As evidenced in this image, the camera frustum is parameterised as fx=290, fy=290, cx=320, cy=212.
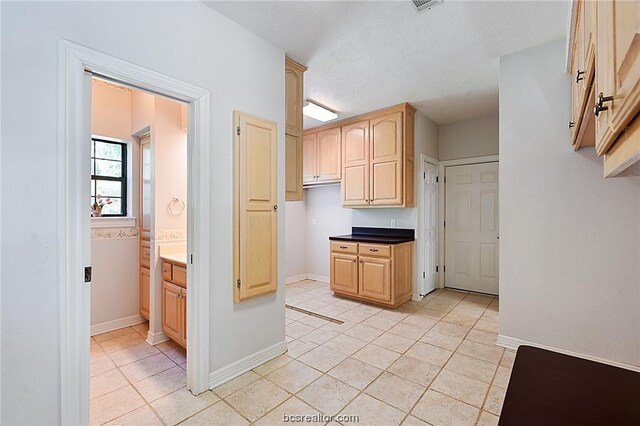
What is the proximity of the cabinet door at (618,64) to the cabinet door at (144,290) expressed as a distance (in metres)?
3.62

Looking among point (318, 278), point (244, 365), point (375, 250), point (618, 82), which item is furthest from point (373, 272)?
point (618, 82)

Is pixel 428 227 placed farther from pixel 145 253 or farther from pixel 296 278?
pixel 145 253

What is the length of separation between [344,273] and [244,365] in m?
2.19

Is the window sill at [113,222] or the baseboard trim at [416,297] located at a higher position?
the window sill at [113,222]

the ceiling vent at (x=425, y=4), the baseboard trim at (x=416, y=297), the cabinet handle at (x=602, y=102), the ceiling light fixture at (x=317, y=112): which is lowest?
the baseboard trim at (x=416, y=297)

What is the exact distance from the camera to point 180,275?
8.32 feet

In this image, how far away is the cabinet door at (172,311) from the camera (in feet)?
8.36

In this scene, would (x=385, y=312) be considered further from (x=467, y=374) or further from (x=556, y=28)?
(x=556, y=28)

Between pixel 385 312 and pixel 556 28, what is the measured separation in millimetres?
3246

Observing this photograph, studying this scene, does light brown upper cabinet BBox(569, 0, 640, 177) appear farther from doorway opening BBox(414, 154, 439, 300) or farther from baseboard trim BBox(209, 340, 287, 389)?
doorway opening BBox(414, 154, 439, 300)

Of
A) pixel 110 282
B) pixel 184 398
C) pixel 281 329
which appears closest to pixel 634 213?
pixel 281 329

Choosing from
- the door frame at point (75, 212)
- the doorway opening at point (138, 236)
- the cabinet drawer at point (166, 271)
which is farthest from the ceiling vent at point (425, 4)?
the cabinet drawer at point (166, 271)

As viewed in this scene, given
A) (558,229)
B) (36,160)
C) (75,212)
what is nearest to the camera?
(36,160)

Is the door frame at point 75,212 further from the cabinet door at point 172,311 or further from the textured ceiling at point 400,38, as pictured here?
the cabinet door at point 172,311
